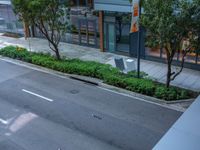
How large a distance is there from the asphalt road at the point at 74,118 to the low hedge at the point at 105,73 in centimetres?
87

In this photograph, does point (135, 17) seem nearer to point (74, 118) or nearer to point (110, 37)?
point (74, 118)

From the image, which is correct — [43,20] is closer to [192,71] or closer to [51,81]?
[51,81]

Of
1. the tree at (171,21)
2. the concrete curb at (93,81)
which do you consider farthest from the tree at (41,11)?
the tree at (171,21)

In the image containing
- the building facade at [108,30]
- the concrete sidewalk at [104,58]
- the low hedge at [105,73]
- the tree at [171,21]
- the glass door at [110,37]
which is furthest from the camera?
the glass door at [110,37]

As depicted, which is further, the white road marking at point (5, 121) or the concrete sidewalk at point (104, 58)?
the concrete sidewalk at point (104, 58)

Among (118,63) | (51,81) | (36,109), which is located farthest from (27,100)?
(118,63)

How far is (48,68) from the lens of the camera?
19.2 meters

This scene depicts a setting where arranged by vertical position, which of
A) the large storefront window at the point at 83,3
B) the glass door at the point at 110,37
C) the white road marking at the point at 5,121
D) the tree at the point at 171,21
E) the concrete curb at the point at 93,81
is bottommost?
the white road marking at the point at 5,121

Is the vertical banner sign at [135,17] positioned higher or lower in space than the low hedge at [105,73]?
higher

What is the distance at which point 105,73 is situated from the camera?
16.9 metres

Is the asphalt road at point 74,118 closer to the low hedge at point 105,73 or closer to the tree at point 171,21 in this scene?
the low hedge at point 105,73

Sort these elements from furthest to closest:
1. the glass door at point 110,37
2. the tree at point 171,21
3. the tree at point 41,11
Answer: the glass door at point 110,37 < the tree at point 41,11 < the tree at point 171,21

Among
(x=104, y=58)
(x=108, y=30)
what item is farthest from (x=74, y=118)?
(x=108, y=30)

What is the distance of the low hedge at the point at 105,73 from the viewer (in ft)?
47.3
